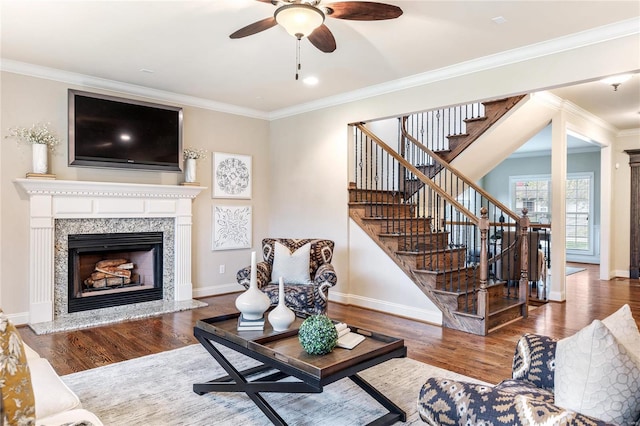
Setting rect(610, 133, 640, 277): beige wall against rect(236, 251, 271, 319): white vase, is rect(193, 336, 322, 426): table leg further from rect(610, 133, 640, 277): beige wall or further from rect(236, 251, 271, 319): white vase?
rect(610, 133, 640, 277): beige wall

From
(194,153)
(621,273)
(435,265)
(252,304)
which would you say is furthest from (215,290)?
(621,273)

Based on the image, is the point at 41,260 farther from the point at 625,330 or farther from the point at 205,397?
the point at 625,330

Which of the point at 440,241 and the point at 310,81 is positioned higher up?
the point at 310,81

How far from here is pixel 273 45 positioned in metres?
3.66

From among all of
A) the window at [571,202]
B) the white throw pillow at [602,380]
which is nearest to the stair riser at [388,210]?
the white throw pillow at [602,380]

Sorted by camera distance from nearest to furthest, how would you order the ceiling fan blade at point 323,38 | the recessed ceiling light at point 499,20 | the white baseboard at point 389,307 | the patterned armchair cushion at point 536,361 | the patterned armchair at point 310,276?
1. the patterned armchair cushion at point 536,361
2. the ceiling fan blade at point 323,38
3. the recessed ceiling light at point 499,20
4. the patterned armchair at point 310,276
5. the white baseboard at point 389,307

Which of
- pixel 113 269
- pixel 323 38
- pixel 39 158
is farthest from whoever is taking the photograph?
pixel 113 269

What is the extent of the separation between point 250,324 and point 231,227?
3455mm

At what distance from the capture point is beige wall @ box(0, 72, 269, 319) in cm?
418

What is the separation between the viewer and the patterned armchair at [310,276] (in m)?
3.89

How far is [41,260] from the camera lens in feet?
14.0

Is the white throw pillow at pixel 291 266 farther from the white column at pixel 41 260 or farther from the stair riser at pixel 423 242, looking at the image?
the white column at pixel 41 260

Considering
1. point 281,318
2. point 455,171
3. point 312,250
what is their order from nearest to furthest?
point 281,318 < point 312,250 < point 455,171

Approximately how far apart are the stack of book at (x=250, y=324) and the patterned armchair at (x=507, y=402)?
1340mm
